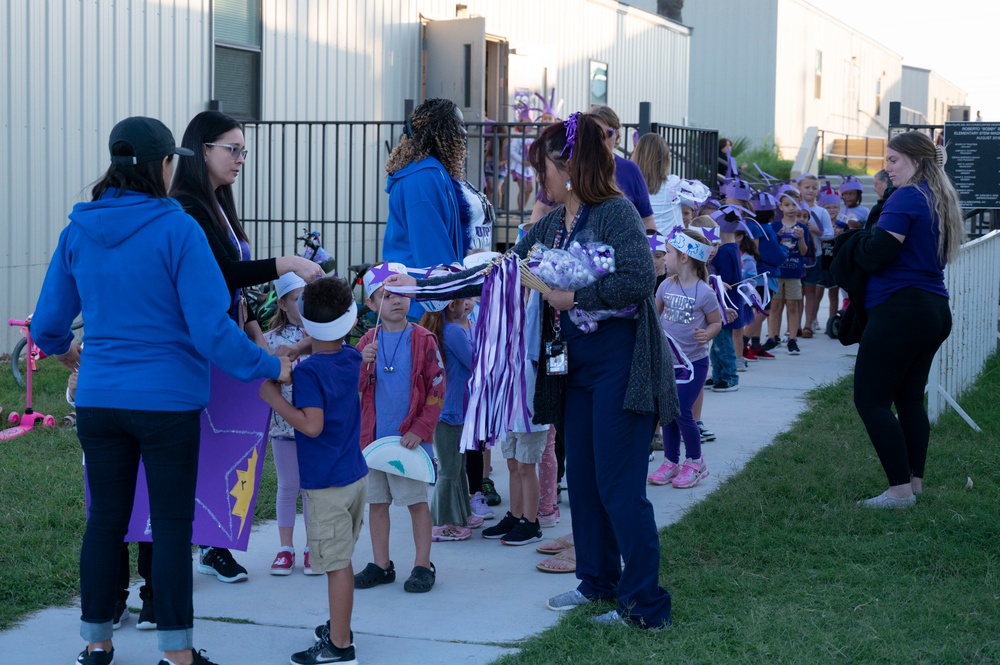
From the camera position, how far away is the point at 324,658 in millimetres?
3926

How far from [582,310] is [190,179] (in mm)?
1538

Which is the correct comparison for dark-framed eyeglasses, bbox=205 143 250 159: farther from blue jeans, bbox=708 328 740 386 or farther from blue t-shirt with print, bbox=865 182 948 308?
blue jeans, bbox=708 328 740 386

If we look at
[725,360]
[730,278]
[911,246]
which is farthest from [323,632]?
[730,278]

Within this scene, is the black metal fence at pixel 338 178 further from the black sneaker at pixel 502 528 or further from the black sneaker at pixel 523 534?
the black sneaker at pixel 523 534

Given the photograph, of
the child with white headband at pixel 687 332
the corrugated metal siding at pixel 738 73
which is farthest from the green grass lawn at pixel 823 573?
the corrugated metal siding at pixel 738 73

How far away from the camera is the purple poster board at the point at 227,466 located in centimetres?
423

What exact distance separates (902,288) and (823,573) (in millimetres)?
1627

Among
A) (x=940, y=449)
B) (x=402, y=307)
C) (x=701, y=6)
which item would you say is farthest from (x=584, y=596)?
(x=701, y=6)

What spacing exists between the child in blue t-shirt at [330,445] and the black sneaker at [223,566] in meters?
1.02

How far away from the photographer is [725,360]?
9586 mm

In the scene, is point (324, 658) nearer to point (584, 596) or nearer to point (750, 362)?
point (584, 596)

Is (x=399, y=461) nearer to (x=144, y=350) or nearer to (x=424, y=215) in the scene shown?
(x=424, y=215)

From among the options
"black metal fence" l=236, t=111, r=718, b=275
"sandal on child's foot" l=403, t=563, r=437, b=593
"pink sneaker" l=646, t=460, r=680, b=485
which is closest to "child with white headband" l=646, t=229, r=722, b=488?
"pink sneaker" l=646, t=460, r=680, b=485

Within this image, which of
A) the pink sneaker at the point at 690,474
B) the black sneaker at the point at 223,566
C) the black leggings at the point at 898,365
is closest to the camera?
the black sneaker at the point at 223,566
